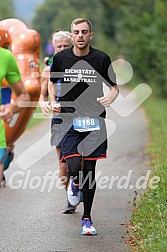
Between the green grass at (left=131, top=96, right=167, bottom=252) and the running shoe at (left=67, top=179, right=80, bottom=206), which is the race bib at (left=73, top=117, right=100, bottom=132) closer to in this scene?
the running shoe at (left=67, top=179, right=80, bottom=206)

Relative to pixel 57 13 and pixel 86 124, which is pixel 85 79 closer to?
pixel 86 124

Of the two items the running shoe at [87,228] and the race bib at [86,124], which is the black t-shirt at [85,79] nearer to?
the race bib at [86,124]

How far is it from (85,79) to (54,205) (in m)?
2.12

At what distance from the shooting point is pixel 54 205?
9.59 metres

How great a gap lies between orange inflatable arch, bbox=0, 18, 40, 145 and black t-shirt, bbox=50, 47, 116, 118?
2508mm

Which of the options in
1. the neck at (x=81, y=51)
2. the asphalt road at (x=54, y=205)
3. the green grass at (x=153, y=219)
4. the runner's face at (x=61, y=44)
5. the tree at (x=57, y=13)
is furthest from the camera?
the tree at (x=57, y=13)

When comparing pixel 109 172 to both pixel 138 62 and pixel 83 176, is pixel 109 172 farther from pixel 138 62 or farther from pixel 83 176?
pixel 138 62

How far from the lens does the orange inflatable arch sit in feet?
35.5

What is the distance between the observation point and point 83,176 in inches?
317

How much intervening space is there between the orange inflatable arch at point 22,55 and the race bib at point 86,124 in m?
2.60

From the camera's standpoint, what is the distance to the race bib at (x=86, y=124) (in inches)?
318

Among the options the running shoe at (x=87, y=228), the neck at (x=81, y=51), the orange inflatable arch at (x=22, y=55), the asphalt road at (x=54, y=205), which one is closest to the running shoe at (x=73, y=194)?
the asphalt road at (x=54, y=205)

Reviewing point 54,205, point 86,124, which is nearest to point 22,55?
point 54,205

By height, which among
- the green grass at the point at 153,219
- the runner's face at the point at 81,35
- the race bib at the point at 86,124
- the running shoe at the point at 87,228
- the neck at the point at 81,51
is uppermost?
the runner's face at the point at 81,35
